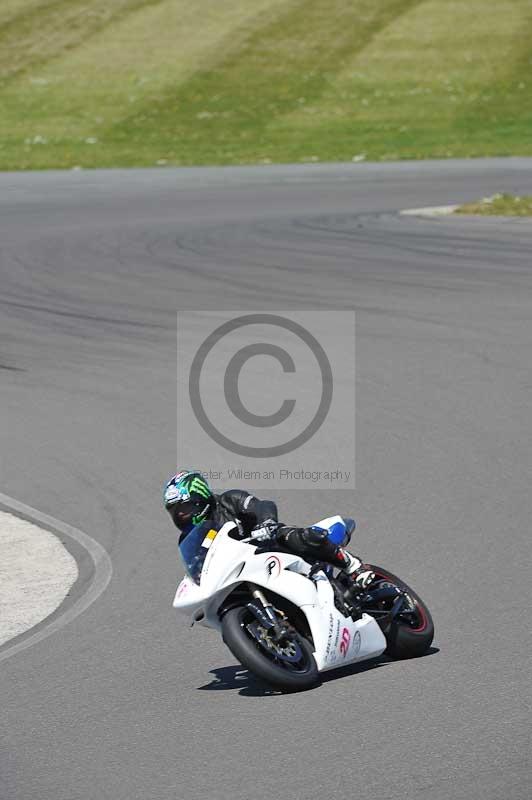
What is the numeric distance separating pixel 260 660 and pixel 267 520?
899 mm

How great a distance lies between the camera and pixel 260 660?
302 inches

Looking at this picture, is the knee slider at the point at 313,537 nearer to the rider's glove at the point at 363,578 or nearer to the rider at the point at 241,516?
the rider at the point at 241,516

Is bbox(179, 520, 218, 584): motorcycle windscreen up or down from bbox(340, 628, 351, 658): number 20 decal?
up

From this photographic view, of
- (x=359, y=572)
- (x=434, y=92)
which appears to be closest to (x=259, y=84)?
(x=434, y=92)

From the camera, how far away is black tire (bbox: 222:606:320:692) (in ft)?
25.2

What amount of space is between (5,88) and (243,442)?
41887mm

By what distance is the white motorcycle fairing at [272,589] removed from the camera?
794 centimetres

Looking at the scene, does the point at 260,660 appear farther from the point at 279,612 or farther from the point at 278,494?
the point at 278,494

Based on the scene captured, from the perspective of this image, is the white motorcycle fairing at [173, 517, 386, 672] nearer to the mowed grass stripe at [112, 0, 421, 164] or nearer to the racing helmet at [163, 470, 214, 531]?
the racing helmet at [163, 470, 214, 531]

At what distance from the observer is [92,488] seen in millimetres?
12180

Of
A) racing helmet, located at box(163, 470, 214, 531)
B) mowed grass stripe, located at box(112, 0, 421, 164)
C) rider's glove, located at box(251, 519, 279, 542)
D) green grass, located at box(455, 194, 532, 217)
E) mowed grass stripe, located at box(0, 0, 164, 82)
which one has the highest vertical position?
racing helmet, located at box(163, 470, 214, 531)

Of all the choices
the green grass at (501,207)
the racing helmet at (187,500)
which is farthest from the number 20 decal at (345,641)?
the green grass at (501,207)

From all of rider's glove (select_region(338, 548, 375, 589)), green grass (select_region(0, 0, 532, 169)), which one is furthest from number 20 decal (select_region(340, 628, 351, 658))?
green grass (select_region(0, 0, 532, 169))

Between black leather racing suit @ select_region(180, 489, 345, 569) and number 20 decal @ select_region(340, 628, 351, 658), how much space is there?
48 centimetres
